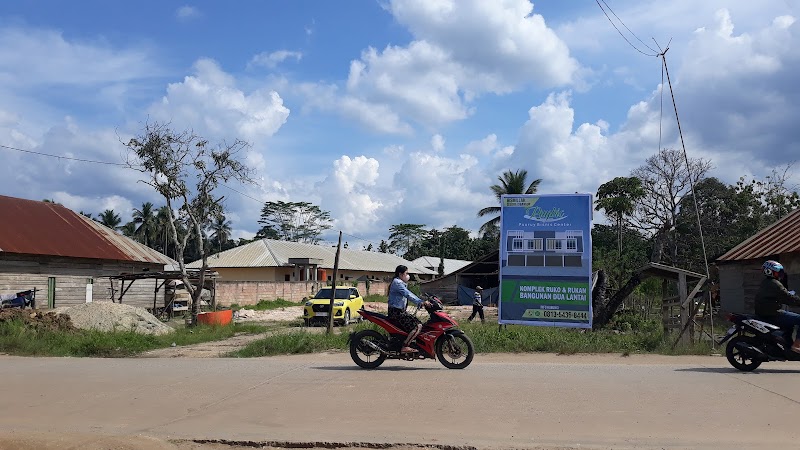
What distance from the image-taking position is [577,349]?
1469 cm

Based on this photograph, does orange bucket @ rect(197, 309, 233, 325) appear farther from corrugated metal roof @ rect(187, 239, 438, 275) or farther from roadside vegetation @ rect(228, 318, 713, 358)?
corrugated metal roof @ rect(187, 239, 438, 275)

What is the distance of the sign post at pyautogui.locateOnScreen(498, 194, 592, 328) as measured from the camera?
17234 mm

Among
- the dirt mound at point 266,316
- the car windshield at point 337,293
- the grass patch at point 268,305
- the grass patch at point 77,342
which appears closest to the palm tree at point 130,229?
the grass patch at point 268,305

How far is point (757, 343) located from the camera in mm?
10875

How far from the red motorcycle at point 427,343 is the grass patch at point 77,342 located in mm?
7005

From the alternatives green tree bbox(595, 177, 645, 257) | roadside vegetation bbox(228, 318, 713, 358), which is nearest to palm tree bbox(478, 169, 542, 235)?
green tree bbox(595, 177, 645, 257)

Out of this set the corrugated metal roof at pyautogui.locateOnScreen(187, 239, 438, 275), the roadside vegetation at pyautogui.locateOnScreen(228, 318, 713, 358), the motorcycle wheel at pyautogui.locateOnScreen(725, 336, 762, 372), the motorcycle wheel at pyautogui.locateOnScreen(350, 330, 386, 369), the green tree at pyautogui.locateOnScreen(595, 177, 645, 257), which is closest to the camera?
the motorcycle wheel at pyautogui.locateOnScreen(725, 336, 762, 372)

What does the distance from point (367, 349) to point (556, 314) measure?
715 cm

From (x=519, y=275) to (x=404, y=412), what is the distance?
Result: 34.2 feet

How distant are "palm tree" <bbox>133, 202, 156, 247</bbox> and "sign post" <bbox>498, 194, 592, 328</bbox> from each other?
74.3 metres

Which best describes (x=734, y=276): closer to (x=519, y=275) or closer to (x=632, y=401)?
(x=519, y=275)

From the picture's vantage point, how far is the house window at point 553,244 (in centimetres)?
1758

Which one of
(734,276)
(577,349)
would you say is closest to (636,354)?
(577,349)

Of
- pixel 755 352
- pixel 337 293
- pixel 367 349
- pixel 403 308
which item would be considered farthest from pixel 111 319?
pixel 755 352
